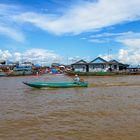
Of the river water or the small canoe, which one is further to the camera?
the small canoe

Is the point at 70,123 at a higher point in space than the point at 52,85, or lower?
lower

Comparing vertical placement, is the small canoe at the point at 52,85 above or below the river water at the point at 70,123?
above

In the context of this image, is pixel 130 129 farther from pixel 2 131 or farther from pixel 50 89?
pixel 50 89

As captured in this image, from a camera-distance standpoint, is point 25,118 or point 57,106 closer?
point 25,118

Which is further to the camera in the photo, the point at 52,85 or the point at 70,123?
the point at 52,85

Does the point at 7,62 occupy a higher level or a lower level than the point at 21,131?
higher

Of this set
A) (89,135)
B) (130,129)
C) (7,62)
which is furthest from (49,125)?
(7,62)

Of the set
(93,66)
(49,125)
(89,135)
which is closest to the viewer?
(89,135)

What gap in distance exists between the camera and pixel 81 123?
535 inches

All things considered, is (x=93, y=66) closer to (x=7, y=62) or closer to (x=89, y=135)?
(x=7, y=62)

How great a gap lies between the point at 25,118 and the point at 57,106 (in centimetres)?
436

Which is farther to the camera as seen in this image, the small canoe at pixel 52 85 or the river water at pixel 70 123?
the small canoe at pixel 52 85

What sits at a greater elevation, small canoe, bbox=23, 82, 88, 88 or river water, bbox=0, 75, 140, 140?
small canoe, bbox=23, 82, 88, 88

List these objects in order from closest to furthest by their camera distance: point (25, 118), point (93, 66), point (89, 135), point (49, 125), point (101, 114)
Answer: point (89, 135) → point (49, 125) → point (25, 118) → point (101, 114) → point (93, 66)
